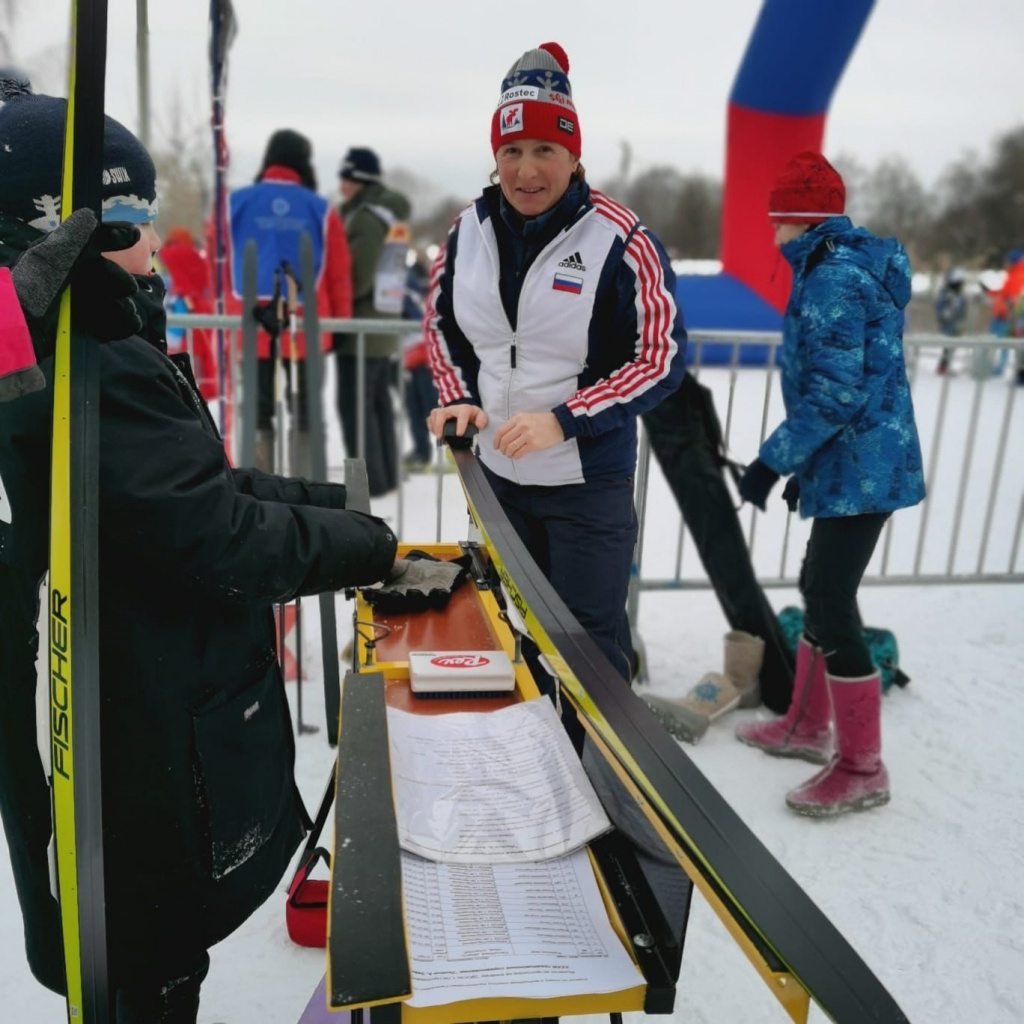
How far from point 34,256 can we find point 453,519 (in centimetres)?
333

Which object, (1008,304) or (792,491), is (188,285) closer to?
(792,491)

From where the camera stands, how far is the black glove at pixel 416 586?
2002mm

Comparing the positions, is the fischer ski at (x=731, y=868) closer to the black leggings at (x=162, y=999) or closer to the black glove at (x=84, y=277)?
the black glove at (x=84, y=277)

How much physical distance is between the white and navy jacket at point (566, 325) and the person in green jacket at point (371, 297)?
3.72 metres

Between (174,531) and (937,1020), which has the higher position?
(174,531)

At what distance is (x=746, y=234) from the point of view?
11734 millimetres

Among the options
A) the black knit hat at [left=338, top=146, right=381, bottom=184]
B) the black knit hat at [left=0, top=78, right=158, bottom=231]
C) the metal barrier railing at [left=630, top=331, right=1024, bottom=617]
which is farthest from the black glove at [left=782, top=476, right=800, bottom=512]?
the black knit hat at [left=338, top=146, right=381, bottom=184]

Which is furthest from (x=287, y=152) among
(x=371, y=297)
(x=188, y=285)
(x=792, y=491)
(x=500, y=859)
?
(x=500, y=859)

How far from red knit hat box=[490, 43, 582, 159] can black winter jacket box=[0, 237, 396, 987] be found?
125 cm

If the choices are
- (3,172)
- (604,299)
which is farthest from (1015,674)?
(3,172)

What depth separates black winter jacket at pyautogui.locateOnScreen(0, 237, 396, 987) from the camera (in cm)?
122

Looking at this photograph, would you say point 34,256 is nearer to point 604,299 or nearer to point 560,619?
point 560,619

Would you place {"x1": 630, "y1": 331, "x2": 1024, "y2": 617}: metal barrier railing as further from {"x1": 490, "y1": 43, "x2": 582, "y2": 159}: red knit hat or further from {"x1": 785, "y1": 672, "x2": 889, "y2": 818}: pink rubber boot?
{"x1": 490, "y1": 43, "x2": 582, "y2": 159}: red knit hat

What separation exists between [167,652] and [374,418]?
5.25m
